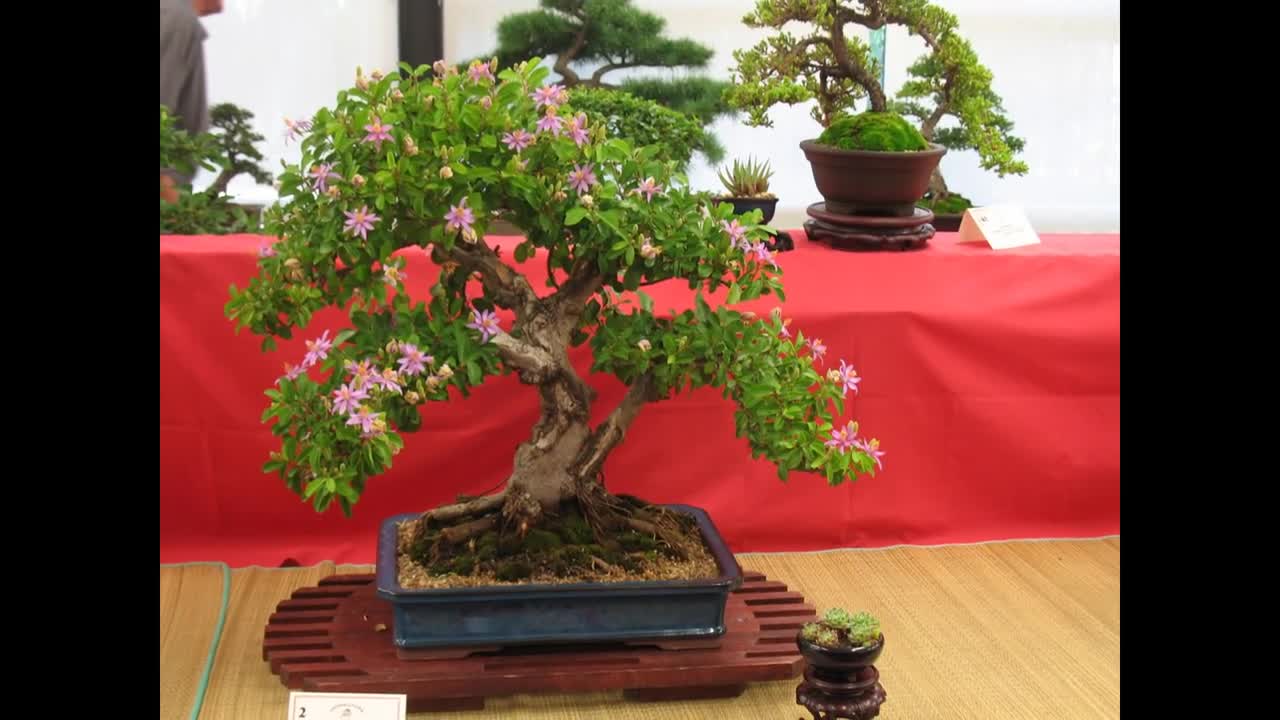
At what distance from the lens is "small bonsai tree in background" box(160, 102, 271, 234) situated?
8.11 feet

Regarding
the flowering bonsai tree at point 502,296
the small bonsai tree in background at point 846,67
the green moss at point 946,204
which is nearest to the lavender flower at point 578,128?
the flowering bonsai tree at point 502,296

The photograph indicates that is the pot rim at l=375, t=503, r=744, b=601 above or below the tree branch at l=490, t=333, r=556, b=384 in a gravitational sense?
below

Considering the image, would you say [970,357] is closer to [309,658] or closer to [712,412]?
[712,412]

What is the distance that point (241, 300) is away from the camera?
6.07 feet

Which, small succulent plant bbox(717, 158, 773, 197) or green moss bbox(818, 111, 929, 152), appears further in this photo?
small succulent plant bbox(717, 158, 773, 197)

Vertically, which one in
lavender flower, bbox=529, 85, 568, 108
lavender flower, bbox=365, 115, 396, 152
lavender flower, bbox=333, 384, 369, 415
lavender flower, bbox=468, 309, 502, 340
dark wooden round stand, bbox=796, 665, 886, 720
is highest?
lavender flower, bbox=529, 85, 568, 108

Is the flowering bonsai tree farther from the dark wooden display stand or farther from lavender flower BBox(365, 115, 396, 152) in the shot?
the dark wooden display stand

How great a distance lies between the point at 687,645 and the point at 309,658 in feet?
1.69

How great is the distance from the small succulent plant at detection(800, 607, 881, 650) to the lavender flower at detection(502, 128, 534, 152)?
687 mm

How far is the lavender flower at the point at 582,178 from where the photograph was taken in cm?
177

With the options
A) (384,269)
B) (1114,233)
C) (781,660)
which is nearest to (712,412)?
(781,660)

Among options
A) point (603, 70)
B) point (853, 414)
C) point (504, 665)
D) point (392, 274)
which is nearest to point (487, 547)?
point (504, 665)

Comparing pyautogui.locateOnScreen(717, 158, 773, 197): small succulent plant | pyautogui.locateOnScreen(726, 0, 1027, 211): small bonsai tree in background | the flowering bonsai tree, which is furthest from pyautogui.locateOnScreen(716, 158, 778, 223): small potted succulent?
the flowering bonsai tree

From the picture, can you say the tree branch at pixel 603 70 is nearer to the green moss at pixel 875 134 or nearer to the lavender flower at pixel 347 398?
the green moss at pixel 875 134
